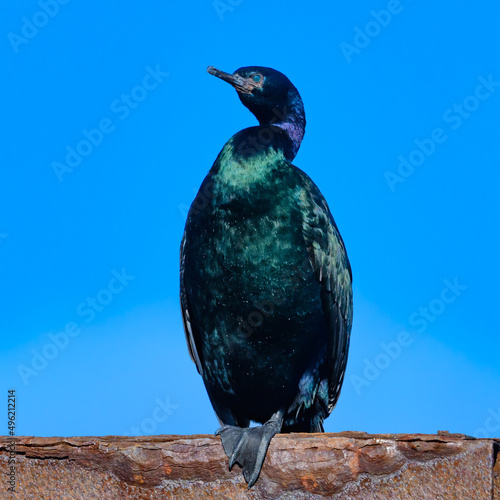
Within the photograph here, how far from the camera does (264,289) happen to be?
4.82m

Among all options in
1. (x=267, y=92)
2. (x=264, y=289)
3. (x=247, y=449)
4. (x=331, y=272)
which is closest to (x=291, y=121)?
(x=267, y=92)

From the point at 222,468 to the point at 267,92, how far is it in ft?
9.30

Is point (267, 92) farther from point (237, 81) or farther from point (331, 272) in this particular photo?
point (331, 272)

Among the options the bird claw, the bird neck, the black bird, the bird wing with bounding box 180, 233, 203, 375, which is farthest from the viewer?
the bird neck

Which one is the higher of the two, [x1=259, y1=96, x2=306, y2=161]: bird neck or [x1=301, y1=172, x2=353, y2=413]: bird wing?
[x1=259, y1=96, x2=306, y2=161]: bird neck

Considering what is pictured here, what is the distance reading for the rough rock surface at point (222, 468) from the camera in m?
3.38

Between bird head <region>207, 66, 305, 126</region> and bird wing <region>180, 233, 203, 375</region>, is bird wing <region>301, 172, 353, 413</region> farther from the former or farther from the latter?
bird wing <region>180, 233, 203, 375</region>

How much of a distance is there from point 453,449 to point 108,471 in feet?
5.14

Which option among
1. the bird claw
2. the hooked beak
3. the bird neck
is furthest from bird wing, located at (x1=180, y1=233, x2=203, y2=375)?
the bird claw

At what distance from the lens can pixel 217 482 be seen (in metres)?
3.63

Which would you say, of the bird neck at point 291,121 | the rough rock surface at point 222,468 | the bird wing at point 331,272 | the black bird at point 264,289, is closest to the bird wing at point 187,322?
the black bird at point 264,289

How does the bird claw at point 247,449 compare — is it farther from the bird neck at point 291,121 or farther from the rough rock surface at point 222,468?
the bird neck at point 291,121

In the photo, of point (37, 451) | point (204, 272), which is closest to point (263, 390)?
point (204, 272)

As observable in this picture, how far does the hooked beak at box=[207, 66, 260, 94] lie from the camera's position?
550cm
